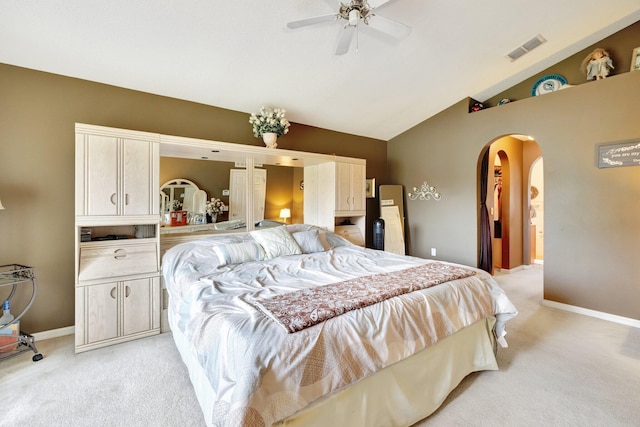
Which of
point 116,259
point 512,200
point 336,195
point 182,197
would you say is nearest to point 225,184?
point 182,197

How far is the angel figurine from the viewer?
334cm

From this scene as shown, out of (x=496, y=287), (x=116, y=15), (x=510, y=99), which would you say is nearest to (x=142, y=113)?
(x=116, y=15)

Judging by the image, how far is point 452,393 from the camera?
75.8 inches

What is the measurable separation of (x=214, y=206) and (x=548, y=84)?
186 inches

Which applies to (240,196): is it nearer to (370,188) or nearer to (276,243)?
(276,243)

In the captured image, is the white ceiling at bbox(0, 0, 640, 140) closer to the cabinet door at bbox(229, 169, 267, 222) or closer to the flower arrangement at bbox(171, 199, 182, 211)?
the cabinet door at bbox(229, 169, 267, 222)

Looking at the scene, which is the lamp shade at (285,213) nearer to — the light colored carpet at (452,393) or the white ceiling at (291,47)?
the white ceiling at (291,47)

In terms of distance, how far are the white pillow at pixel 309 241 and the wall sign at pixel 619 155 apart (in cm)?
339

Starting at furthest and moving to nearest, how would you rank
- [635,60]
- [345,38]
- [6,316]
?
Result: [635,60] < [6,316] < [345,38]

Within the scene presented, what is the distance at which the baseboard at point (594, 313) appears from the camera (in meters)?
3.09

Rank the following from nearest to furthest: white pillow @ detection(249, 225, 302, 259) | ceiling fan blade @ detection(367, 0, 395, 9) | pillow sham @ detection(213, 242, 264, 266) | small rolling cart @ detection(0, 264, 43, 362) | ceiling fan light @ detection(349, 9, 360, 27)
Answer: ceiling fan blade @ detection(367, 0, 395, 9), ceiling fan light @ detection(349, 9, 360, 27), small rolling cart @ detection(0, 264, 43, 362), pillow sham @ detection(213, 242, 264, 266), white pillow @ detection(249, 225, 302, 259)

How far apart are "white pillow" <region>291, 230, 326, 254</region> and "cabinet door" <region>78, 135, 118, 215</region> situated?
1796mm

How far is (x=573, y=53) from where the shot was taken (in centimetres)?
365

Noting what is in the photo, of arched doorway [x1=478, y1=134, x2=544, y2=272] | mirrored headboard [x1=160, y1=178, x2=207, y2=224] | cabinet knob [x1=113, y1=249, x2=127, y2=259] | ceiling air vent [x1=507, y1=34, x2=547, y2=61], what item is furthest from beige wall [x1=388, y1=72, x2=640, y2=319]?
cabinet knob [x1=113, y1=249, x2=127, y2=259]
